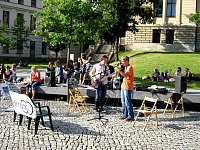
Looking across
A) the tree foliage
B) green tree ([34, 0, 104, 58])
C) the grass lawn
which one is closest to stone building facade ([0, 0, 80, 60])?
the grass lawn

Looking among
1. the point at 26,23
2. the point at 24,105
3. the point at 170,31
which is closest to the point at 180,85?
the point at 24,105

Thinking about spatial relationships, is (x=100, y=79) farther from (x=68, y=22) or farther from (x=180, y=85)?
(x=68, y=22)

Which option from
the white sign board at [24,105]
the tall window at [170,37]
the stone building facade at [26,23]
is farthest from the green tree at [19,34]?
the white sign board at [24,105]

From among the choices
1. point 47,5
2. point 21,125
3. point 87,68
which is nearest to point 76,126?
point 21,125

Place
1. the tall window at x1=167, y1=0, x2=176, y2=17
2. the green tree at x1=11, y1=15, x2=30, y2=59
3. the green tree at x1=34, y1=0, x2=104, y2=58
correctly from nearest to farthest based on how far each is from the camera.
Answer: the green tree at x1=34, y1=0, x2=104, y2=58, the green tree at x1=11, y1=15, x2=30, y2=59, the tall window at x1=167, y1=0, x2=176, y2=17

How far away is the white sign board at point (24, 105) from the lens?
941 cm

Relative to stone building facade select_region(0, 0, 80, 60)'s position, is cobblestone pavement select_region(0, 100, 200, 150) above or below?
below

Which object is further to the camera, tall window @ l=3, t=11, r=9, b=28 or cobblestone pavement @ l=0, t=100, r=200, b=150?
tall window @ l=3, t=11, r=9, b=28

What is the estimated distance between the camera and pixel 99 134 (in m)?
9.67

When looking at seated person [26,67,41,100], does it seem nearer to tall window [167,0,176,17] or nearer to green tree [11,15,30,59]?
green tree [11,15,30,59]

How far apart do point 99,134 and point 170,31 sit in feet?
144

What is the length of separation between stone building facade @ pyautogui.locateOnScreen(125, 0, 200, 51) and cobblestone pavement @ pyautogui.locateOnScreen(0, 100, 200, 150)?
3868cm

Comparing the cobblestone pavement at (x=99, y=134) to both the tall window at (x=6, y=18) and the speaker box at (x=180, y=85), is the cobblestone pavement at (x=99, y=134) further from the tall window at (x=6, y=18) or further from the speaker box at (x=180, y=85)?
the tall window at (x=6, y=18)

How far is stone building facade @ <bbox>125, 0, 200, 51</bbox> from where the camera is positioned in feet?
165
